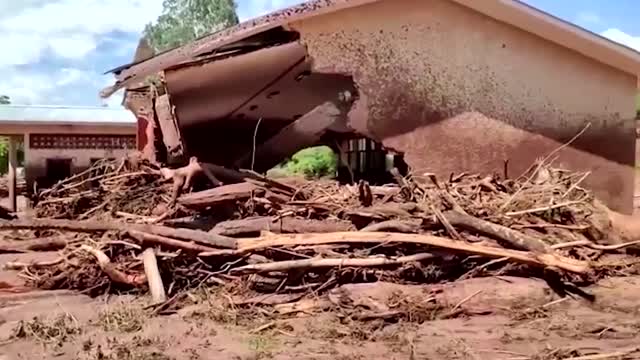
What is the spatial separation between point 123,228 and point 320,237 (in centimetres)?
235

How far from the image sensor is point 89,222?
9.80 meters

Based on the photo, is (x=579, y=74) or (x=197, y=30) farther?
(x=197, y=30)

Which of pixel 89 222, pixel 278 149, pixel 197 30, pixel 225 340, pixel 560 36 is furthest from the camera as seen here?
pixel 197 30

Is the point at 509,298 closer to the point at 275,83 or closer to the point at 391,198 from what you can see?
the point at 391,198

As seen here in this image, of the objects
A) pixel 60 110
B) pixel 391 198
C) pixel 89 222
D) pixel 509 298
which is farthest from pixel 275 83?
pixel 60 110

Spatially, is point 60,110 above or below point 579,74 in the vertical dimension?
below

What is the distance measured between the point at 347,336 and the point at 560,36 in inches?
265

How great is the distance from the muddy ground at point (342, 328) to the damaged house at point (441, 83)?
360 cm

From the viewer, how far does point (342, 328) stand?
7.82 meters

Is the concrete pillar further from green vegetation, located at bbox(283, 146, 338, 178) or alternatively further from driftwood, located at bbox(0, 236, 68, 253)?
driftwood, located at bbox(0, 236, 68, 253)

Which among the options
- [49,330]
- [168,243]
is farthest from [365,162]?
[49,330]

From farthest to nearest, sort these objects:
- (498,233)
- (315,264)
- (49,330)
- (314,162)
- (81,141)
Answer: (314,162) < (81,141) < (498,233) < (315,264) < (49,330)

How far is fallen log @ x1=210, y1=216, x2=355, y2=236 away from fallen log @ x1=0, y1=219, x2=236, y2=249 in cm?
39

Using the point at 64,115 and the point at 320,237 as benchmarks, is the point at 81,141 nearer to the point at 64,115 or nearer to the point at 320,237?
the point at 64,115
